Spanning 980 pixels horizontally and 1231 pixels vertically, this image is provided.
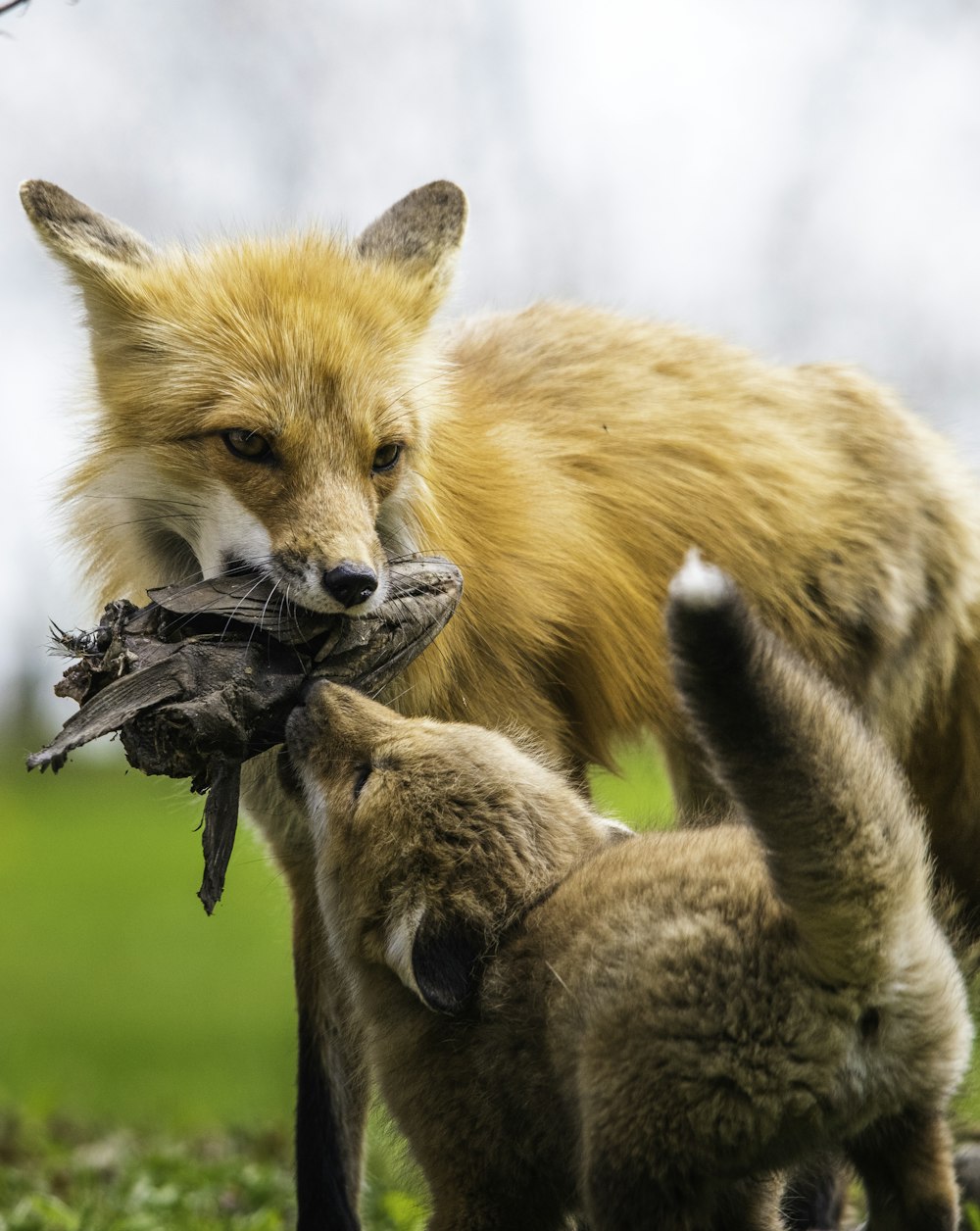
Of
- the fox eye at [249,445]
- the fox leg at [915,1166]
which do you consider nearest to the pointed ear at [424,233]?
the fox eye at [249,445]

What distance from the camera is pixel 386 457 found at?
4.87 m

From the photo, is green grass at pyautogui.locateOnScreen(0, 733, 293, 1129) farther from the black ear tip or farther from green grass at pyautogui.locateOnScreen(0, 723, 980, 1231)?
the black ear tip

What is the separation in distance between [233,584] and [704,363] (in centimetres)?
308

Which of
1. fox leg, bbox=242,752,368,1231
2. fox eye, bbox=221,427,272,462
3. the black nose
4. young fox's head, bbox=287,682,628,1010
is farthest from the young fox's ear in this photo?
fox leg, bbox=242,752,368,1231

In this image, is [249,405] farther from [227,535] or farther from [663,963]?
→ [663,963]

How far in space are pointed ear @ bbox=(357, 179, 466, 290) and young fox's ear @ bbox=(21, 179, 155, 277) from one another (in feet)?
2.94

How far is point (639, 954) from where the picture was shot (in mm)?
3539

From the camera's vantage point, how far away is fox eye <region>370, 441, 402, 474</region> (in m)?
4.82

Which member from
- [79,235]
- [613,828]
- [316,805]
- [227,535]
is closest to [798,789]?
[613,828]

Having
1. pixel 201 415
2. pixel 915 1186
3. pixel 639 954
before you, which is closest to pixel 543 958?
pixel 639 954

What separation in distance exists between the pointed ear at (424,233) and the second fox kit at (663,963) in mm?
1979

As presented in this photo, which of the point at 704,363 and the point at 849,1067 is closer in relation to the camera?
the point at 849,1067

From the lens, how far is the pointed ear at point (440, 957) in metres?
3.93

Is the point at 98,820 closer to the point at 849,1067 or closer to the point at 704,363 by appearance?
the point at 704,363
